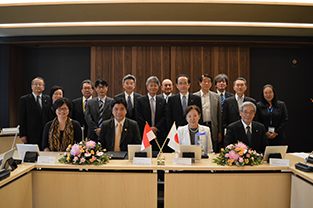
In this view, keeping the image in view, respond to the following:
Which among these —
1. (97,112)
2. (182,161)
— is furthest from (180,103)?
(182,161)

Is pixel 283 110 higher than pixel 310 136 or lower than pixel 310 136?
higher

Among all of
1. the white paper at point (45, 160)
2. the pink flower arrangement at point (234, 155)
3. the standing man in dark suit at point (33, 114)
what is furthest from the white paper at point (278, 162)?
the standing man in dark suit at point (33, 114)

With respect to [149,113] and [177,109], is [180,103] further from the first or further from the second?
[149,113]

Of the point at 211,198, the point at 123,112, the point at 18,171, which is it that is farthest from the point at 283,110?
the point at 18,171

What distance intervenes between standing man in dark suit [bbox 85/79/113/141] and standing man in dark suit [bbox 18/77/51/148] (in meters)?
0.82

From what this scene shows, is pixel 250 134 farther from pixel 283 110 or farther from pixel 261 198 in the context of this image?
pixel 283 110

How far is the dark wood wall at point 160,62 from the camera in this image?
591cm

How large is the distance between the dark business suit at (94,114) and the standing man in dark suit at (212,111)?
5.25 feet

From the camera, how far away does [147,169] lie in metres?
2.30

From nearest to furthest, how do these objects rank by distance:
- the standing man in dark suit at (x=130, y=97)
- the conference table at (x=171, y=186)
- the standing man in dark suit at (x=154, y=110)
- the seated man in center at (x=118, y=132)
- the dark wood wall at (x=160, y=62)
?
the conference table at (x=171, y=186), the seated man in center at (x=118, y=132), the standing man in dark suit at (x=154, y=110), the standing man in dark suit at (x=130, y=97), the dark wood wall at (x=160, y=62)

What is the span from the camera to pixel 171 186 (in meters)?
2.27

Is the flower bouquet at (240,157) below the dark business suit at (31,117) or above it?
below

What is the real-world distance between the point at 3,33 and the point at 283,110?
6.17 metres

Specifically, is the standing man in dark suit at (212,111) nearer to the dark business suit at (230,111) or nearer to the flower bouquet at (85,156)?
the dark business suit at (230,111)
